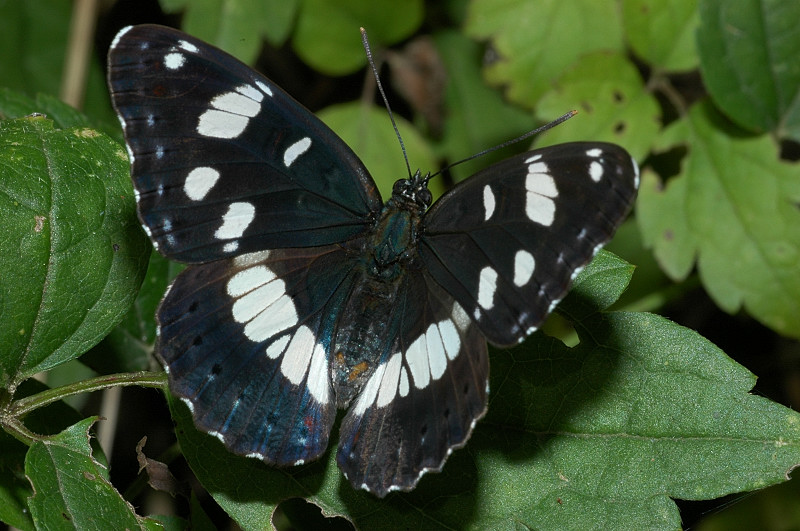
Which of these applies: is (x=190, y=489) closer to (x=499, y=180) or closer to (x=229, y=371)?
(x=229, y=371)

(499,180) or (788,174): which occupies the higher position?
(499,180)

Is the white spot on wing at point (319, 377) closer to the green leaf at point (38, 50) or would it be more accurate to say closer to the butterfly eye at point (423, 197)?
the butterfly eye at point (423, 197)

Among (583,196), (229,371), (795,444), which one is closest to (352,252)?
(229,371)

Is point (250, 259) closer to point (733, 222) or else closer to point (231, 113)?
point (231, 113)

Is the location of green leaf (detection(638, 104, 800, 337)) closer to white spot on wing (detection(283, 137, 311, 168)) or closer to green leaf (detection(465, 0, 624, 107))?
green leaf (detection(465, 0, 624, 107))

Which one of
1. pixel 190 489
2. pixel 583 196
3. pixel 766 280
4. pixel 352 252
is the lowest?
pixel 766 280

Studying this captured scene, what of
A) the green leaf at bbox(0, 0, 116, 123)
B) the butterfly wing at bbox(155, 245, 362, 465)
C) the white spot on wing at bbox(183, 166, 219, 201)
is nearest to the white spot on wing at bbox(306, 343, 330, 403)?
the butterfly wing at bbox(155, 245, 362, 465)
